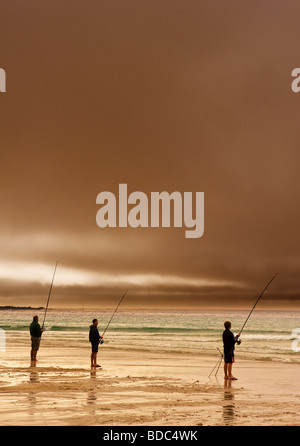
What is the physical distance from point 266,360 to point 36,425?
19536mm

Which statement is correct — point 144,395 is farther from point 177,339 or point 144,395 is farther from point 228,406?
point 177,339

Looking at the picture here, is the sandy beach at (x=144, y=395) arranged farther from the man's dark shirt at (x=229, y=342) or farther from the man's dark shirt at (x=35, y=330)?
the man's dark shirt at (x=35, y=330)

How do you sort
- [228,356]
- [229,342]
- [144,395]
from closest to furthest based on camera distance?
1. [144,395]
2. [229,342]
3. [228,356]

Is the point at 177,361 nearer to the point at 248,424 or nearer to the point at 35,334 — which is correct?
the point at 35,334

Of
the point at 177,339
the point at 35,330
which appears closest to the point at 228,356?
the point at 35,330

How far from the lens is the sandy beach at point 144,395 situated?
40.0ft

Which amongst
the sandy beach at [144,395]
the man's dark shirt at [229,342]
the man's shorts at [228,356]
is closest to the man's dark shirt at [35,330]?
the sandy beach at [144,395]

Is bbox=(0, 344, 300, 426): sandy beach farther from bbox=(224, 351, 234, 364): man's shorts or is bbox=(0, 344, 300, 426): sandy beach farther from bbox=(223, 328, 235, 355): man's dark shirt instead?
bbox=(223, 328, 235, 355): man's dark shirt

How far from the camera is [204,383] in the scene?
61.7ft

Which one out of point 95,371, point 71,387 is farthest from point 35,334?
point 71,387

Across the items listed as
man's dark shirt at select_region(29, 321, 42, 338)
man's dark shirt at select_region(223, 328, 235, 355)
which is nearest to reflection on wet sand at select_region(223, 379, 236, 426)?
man's dark shirt at select_region(223, 328, 235, 355)

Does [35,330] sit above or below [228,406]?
above

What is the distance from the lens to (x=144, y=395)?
15.7 m

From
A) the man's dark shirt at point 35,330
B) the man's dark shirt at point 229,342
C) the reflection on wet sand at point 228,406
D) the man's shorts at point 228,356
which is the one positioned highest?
the man's dark shirt at point 35,330
